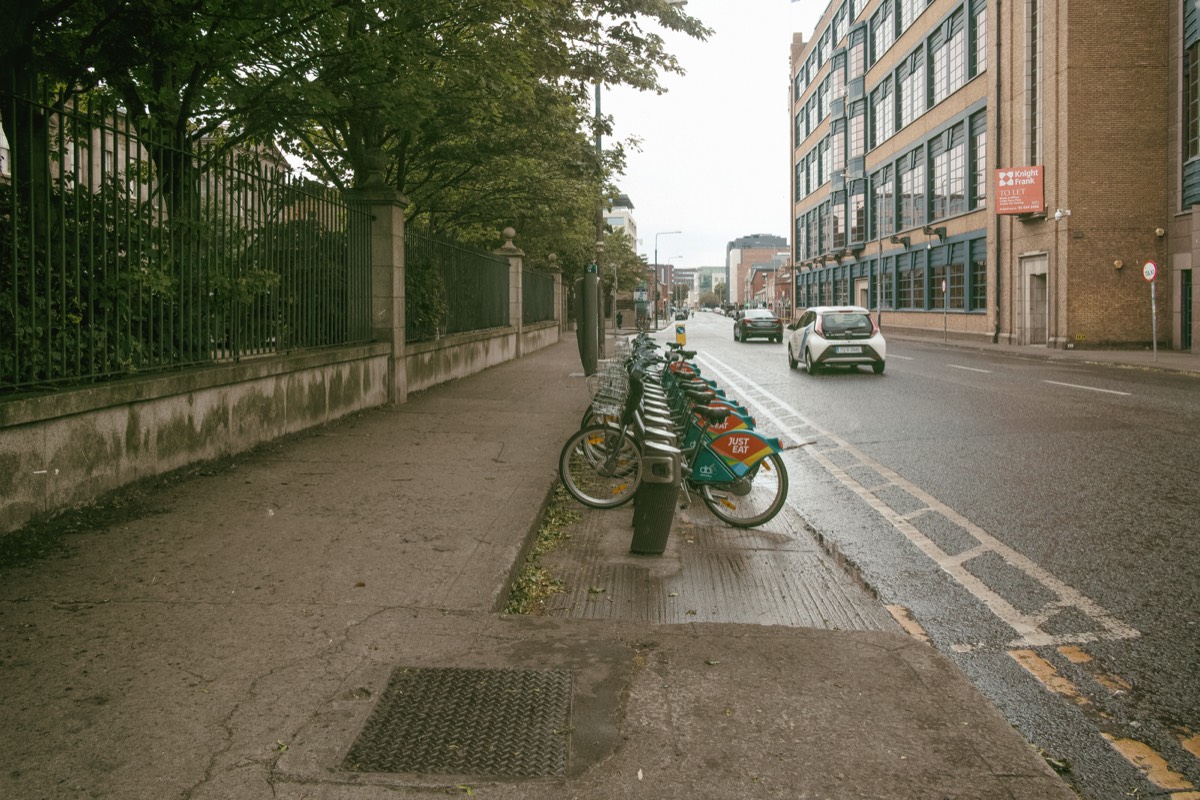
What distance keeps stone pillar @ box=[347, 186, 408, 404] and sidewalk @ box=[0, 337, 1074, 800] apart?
7427 mm

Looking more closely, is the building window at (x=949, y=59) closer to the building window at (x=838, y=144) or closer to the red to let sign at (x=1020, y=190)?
the red to let sign at (x=1020, y=190)

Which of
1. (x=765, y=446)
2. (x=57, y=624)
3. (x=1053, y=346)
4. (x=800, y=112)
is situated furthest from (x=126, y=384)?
(x=800, y=112)

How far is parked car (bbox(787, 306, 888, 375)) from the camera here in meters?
21.3

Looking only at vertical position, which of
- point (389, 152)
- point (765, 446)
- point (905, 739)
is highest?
point (389, 152)

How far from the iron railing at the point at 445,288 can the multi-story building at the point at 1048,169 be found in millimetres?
18840

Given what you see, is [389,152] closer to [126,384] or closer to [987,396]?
[987,396]

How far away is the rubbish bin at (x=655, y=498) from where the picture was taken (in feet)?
20.4

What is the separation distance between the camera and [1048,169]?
34594mm

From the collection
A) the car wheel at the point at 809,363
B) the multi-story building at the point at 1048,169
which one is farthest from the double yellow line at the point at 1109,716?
the multi-story building at the point at 1048,169

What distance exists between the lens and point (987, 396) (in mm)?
16047

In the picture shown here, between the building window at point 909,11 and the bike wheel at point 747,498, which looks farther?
the building window at point 909,11

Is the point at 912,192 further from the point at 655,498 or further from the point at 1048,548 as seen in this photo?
the point at 655,498

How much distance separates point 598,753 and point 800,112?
Answer: 88.3 metres

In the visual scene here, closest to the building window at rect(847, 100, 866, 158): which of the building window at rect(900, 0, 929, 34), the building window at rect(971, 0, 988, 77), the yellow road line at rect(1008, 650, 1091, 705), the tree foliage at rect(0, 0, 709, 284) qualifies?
the building window at rect(900, 0, 929, 34)
